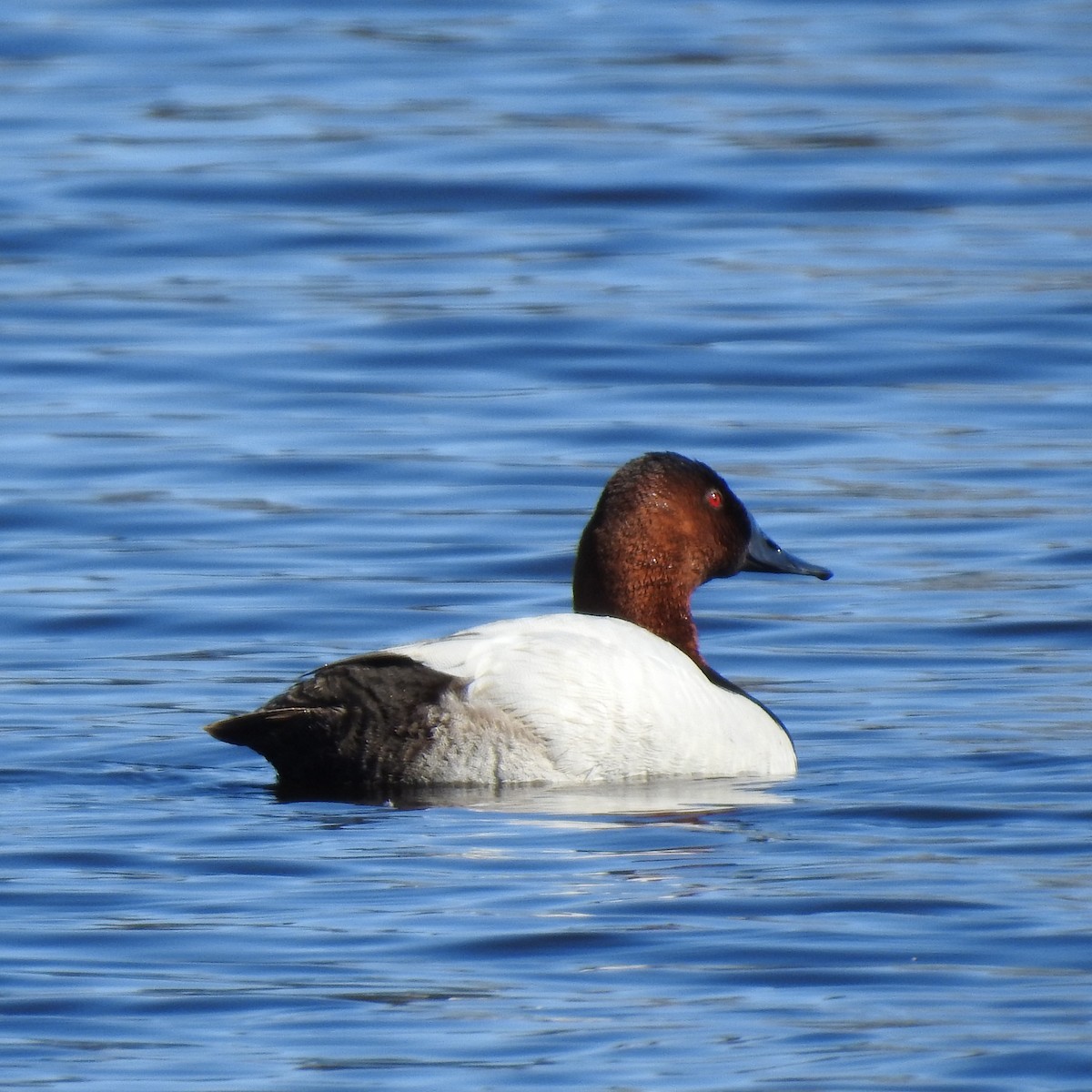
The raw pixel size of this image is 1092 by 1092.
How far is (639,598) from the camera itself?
8641 millimetres

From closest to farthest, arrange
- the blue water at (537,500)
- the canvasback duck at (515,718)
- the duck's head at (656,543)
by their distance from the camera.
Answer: the blue water at (537,500) < the canvasback duck at (515,718) < the duck's head at (656,543)

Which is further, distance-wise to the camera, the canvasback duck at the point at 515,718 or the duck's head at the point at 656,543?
the duck's head at the point at 656,543

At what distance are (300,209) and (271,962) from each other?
1171 centimetres

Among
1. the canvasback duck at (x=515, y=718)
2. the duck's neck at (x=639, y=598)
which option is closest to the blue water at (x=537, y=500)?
the canvasback duck at (x=515, y=718)

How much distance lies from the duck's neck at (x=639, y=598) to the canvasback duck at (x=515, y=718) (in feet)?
0.95

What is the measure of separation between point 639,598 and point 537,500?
10.8ft

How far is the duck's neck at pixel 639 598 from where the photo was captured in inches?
338

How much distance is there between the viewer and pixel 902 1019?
5.55 meters

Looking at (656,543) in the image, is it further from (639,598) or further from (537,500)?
(537,500)

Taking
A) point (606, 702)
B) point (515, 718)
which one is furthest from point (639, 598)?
point (515, 718)

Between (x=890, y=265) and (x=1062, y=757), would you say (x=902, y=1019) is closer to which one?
(x=1062, y=757)

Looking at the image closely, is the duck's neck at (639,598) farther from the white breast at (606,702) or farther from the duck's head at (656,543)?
the white breast at (606,702)

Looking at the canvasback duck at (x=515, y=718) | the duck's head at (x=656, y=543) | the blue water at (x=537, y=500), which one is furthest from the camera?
the duck's head at (x=656, y=543)

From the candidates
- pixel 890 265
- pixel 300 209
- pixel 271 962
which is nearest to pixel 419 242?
pixel 300 209
